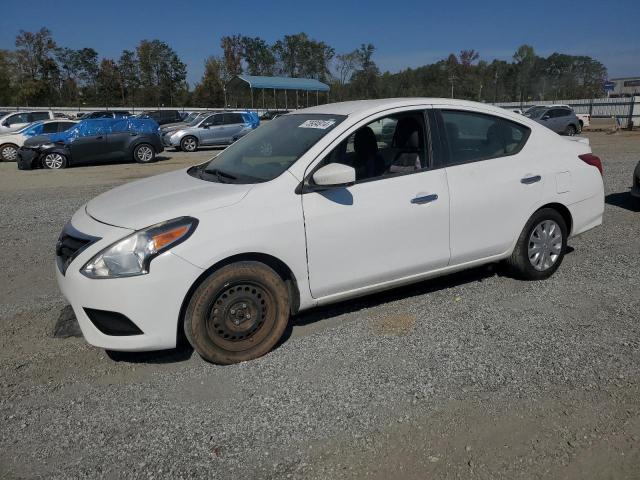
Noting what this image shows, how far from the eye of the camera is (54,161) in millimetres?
17344

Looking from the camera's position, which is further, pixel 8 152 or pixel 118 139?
pixel 8 152

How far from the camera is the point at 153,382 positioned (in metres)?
3.47

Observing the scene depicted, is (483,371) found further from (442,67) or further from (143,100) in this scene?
(442,67)

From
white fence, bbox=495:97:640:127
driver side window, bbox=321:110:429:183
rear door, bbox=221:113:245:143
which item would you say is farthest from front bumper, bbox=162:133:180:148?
white fence, bbox=495:97:640:127

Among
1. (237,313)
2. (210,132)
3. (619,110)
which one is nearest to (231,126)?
(210,132)

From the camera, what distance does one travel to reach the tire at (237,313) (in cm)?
342

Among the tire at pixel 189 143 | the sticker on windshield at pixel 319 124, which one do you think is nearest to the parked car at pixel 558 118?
the tire at pixel 189 143

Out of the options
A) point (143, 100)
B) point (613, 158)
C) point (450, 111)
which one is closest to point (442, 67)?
point (143, 100)

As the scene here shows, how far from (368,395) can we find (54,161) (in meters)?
17.0

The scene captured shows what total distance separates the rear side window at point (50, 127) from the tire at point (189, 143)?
5.20 m

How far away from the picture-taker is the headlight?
3252 millimetres

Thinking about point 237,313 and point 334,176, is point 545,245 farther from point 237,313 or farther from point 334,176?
point 237,313

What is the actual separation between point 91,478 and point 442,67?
282 ft

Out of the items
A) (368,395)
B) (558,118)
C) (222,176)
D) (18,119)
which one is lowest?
(368,395)
